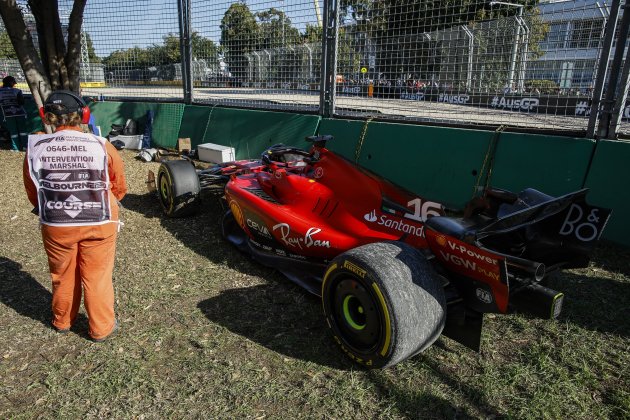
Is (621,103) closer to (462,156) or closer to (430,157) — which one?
(462,156)

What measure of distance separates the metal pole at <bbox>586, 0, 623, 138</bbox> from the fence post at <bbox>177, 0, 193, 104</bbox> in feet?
23.9

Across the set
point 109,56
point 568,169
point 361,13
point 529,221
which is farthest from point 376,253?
point 109,56

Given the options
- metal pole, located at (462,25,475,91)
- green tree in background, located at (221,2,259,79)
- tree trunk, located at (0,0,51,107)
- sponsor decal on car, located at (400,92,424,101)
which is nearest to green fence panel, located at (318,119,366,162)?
sponsor decal on car, located at (400,92,424,101)

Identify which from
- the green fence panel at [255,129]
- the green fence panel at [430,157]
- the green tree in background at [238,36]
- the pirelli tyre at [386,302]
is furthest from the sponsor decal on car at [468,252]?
the green tree in background at [238,36]

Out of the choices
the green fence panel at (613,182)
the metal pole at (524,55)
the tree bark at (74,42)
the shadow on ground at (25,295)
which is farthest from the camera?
the tree bark at (74,42)

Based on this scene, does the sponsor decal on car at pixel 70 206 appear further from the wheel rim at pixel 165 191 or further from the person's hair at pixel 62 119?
the wheel rim at pixel 165 191

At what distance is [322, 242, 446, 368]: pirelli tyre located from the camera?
2.49 m

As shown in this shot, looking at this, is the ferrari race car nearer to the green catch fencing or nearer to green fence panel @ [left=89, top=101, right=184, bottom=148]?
the green catch fencing

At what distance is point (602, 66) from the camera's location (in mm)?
4688

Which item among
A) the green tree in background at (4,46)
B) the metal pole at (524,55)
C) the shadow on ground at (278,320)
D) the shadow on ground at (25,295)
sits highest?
the green tree in background at (4,46)

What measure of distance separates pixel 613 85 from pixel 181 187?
483 centimetres

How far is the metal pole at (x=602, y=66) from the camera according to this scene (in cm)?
458

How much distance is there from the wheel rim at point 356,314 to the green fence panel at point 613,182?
329cm

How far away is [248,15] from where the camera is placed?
8297 mm
